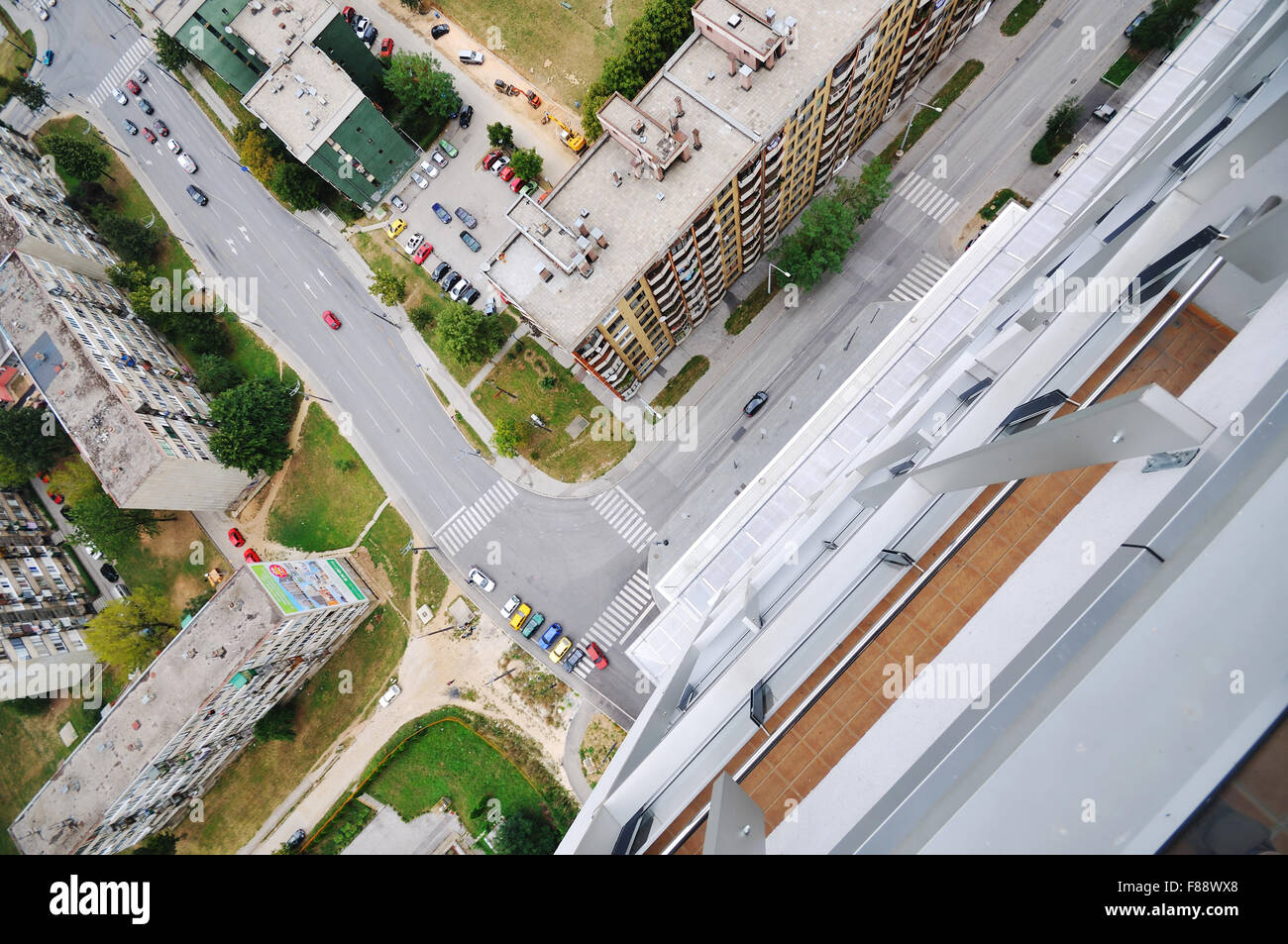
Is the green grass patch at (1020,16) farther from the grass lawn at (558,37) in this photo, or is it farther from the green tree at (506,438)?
the green tree at (506,438)

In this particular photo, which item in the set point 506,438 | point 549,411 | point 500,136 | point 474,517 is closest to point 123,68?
point 500,136

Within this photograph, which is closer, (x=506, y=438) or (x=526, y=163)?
(x=506, y=438)

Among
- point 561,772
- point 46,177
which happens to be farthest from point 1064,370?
point 46,177

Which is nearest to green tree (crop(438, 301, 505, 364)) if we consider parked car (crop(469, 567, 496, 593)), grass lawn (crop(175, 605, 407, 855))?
parked car (crop(469, 567, 496, 593))

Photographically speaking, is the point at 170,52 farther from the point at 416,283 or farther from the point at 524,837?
the point at 524,837

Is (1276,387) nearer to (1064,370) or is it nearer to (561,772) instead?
(1064,370)
